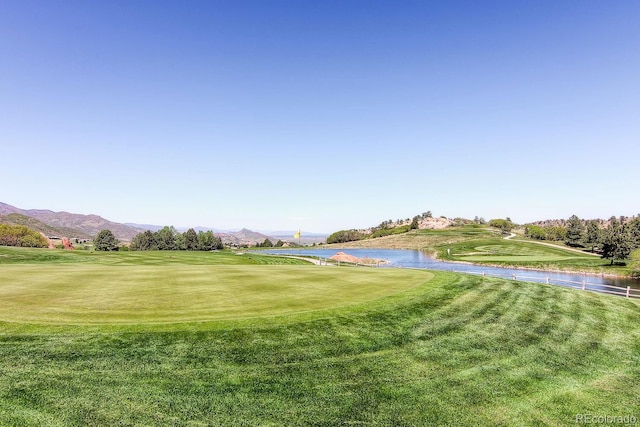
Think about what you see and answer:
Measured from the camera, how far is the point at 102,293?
53.9ft

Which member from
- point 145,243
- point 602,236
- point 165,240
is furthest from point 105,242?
point 602,236

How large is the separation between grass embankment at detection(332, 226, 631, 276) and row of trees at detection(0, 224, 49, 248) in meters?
138

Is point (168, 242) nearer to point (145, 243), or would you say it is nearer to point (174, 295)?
point (145, 243)

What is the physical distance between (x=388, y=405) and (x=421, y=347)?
4.27 m

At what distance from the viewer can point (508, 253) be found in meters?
105

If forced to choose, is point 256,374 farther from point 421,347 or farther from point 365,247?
point 365,247

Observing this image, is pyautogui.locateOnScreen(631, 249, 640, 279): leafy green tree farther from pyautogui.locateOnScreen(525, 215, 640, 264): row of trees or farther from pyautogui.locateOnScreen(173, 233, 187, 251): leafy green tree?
pyautogui.locateOnScreen(173, 233, 187, 251): leafy green tree

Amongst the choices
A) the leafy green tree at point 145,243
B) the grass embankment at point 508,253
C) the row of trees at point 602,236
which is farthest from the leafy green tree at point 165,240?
the row of trees at point 602,236

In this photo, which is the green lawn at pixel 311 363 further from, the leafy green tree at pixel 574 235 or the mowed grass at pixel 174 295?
the leafy green tree at pixel 574 235

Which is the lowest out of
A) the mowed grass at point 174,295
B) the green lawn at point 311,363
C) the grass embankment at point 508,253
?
the grass embankment at point 508,253

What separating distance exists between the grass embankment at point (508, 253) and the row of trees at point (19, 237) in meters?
138

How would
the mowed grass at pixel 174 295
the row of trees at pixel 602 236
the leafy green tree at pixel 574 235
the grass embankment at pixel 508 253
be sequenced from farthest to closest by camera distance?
the leafy green tree at pixel 574 235, the grass embankment at pixel 508 253, the row of trees at pixel 602 236, the mowed grass at pixel 174 295

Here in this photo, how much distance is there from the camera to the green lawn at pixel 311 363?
7676 mm

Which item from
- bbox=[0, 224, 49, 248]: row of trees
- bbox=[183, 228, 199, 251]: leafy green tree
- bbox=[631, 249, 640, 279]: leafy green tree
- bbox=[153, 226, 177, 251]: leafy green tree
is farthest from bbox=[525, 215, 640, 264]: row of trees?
bbox=[0, 224, 49, 248]: row of trees
